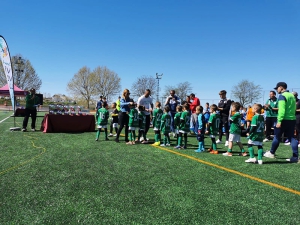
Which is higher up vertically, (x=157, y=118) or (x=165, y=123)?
(x=157, y=118)

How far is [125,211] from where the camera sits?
2.90 m

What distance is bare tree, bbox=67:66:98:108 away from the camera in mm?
62469

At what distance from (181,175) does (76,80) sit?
62.9 metres

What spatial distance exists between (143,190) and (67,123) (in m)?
8.09

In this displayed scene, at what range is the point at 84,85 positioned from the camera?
63.1 metres

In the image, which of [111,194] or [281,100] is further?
[281,100]

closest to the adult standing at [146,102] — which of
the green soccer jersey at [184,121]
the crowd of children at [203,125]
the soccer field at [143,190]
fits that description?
the crowd of children at [203,125]

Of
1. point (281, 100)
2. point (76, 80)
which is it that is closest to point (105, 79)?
point (76, 80)

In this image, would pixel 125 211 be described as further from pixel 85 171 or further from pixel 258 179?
pixel 258 179

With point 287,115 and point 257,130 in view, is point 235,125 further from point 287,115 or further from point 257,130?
point 287,115

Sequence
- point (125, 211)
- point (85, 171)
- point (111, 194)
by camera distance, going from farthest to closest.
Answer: point (85, 171), point (111, 194), point (125, 211)

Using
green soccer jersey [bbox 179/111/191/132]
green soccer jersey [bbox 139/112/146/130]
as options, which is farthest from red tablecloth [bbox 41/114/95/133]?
green soccer jersey [bbox 179/111/191/132]

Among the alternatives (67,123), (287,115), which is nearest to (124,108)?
(67,123)

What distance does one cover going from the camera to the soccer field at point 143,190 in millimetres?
2787
